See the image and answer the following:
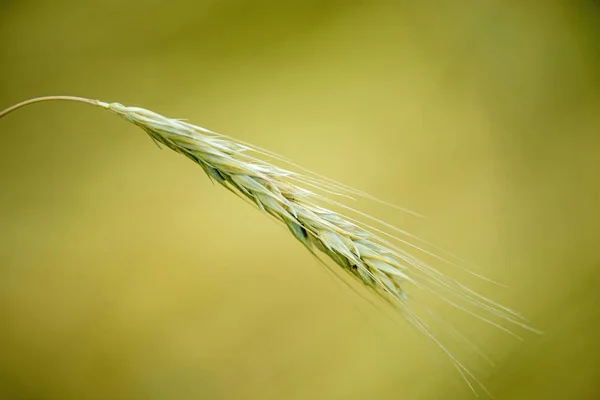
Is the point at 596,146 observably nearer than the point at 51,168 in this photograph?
No

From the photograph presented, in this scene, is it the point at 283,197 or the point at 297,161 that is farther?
the point at 297,161

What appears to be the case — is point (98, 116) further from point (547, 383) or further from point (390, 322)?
point (547, 383)

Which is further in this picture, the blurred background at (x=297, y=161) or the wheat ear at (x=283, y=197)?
the blurred background at (x=297, y=161)

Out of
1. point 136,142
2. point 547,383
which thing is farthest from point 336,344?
point 136,142

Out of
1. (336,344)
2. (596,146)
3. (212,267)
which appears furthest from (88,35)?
(596,146)

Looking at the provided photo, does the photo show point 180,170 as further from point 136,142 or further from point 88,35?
point 88,35

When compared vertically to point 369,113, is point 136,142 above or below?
above

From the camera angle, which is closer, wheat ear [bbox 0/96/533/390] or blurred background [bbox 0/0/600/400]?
wheat ear [bbox 0/96/533/390]

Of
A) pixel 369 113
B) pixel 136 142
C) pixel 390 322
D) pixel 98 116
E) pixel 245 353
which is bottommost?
pixel 390 322
